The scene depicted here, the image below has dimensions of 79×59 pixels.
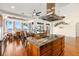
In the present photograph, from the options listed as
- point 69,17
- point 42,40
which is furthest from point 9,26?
point 69,17

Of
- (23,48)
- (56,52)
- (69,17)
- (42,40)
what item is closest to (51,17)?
(69,17)

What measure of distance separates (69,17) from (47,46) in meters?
0.73

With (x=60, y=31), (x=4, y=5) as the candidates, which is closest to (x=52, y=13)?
(x=60, y=31)

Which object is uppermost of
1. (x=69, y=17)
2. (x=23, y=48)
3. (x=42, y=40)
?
(x=69, y=17)

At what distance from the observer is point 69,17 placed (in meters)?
2.27

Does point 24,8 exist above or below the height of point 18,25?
above

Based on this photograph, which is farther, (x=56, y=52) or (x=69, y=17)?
(x=56, y=52)

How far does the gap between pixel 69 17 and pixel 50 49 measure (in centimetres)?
75

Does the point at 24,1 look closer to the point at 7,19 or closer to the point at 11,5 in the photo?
the point at 11,5

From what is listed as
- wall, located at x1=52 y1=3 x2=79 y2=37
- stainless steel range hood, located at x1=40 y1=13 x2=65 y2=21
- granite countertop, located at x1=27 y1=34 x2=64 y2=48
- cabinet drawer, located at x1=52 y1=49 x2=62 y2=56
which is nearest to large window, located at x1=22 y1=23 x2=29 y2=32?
granite countertop, located at x1=27 y1=34 x2=64 y2=48

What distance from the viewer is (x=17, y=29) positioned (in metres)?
2.27

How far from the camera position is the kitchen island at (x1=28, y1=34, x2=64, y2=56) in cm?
225

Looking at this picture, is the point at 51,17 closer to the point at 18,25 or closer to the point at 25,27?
the point at 25,27

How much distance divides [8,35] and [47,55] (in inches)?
35.4
